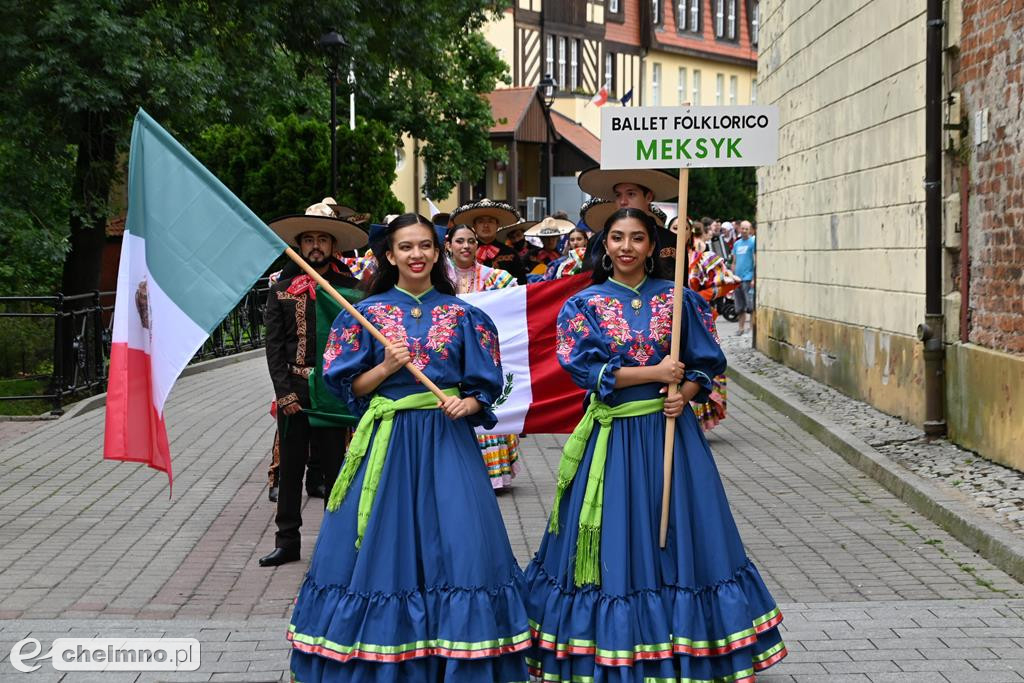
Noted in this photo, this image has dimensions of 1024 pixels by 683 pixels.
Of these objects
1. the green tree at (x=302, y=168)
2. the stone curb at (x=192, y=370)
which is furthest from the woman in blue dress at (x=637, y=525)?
the green tree at (x=302, y=168)

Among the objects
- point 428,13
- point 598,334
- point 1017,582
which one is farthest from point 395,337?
point 428,13

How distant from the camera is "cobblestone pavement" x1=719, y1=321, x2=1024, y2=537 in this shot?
9.58 metres

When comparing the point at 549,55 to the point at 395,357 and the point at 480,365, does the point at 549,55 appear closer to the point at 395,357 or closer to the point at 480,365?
the point at 480,365

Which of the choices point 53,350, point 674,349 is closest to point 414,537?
point 674,349

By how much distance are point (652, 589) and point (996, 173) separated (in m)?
6.42

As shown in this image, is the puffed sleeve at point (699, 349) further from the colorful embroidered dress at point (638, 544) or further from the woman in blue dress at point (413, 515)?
the woman in blue dress at point (413, 515)

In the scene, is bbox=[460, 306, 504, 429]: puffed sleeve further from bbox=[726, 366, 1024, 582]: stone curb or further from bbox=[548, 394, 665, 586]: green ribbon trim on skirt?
bbox=[726, 366, 1024, 582]: stone curb

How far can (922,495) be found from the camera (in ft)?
32.8

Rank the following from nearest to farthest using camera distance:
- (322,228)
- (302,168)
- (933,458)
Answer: (322,228) → (933,458) → (302,168)

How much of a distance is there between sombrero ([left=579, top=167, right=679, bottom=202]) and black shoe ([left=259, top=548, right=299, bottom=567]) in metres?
2.55

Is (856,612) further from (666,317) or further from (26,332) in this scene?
(26,332)

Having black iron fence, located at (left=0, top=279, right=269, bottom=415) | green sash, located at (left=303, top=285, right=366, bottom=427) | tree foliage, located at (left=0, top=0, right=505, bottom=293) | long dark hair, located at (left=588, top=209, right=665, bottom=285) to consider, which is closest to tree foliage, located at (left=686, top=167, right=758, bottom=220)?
tree foliage, located at (left=0, top=0, right=505, bottom=293)

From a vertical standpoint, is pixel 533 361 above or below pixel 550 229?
below

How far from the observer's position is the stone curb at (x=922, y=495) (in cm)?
841
